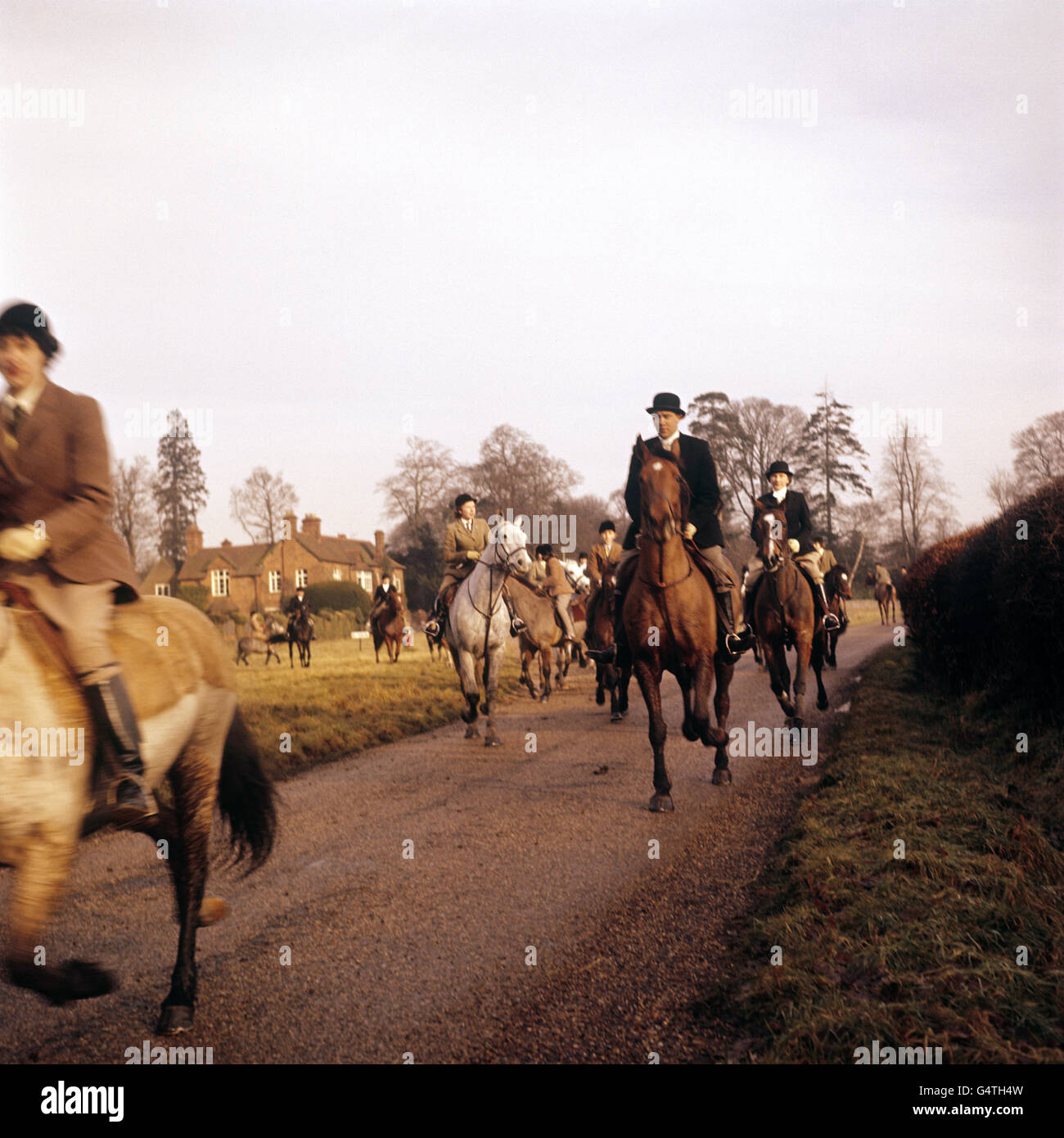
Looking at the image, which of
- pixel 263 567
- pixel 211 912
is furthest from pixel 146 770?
pixel 263 567

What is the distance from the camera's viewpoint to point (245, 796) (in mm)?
4488

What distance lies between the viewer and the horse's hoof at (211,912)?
402 centimetres

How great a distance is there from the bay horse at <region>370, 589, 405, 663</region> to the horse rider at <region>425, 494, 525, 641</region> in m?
14.0

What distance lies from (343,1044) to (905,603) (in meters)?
14.5

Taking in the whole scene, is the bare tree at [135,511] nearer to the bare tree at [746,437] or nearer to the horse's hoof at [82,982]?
the bare tree at [746,437]

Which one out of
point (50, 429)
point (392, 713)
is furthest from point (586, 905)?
point (392, 713)

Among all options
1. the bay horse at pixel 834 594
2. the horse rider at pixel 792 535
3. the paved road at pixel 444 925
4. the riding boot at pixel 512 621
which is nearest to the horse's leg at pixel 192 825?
the paved road at pixel 444 925

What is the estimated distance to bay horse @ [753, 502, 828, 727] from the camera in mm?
10562

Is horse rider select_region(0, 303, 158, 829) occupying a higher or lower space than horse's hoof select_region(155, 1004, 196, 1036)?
→ higher

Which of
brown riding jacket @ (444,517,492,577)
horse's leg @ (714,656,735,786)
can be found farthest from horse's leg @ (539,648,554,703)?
horse's leg @ (714,656,735,786)

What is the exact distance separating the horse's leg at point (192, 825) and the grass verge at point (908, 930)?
233cm

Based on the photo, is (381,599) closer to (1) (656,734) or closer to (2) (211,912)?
(1) (656,734)

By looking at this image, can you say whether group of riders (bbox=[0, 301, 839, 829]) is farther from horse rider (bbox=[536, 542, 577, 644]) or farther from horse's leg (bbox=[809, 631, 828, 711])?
horse rider (bbox=[536, 542, 577, 644])

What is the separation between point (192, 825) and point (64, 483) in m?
1.69
